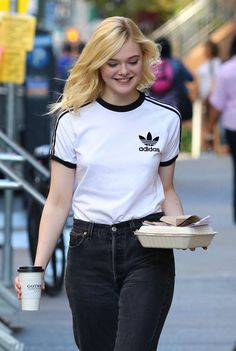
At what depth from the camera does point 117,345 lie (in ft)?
15.2

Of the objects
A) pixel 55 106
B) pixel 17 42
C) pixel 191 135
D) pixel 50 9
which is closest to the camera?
pixel 55 106

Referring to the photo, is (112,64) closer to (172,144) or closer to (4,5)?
(172,144)

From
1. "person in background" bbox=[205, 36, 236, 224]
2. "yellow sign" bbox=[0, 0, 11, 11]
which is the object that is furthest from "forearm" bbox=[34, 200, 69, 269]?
"person in background" bbox=[205, 36, 236, 224]

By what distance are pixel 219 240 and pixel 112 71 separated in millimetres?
7050

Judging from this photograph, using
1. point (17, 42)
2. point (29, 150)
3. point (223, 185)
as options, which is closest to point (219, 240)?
point (17, 42)

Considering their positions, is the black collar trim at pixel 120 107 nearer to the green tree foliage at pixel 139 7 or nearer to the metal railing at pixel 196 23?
the metal railing at pixel 196 23

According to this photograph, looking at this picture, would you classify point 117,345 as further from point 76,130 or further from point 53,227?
point 76,130

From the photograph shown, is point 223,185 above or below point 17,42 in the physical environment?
below

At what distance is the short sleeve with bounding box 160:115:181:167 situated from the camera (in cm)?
489

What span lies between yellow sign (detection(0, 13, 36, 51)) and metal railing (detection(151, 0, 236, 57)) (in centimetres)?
2140

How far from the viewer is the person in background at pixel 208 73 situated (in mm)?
22156

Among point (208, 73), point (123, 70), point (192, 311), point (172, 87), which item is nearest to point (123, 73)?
point (123, 70)

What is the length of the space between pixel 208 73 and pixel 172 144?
17.9m

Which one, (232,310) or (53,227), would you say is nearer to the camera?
(53,227)
